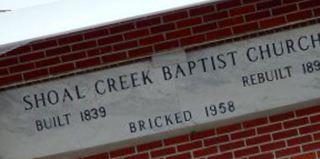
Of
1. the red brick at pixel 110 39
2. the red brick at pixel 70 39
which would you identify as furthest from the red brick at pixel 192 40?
the red brick at pixel 70 39

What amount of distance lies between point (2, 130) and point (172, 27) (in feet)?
5.19

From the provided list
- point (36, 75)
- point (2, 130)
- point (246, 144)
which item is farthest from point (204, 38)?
point (2, 130)

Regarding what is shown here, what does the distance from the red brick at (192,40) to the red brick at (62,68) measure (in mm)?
903

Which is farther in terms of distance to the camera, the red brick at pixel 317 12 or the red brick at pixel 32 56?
the red brick at pixel 32 56

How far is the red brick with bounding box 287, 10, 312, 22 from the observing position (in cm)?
452

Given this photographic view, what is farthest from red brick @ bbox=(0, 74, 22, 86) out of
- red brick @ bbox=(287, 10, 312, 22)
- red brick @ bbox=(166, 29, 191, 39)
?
red brick @ bbox=(287, 10, 312, 22)

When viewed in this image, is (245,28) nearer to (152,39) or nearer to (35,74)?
(152,39)

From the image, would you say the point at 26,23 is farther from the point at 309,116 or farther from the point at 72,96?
the point at 309,116

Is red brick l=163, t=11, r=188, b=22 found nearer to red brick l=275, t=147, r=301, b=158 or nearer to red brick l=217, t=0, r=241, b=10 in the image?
red brick l=217, t=0, r=241, b=10

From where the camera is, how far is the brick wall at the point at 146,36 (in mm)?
4531

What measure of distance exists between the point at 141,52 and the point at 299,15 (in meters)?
1.27

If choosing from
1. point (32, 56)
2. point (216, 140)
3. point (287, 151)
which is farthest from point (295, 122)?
point (32, 56)

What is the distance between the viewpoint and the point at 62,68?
4621 millimetres

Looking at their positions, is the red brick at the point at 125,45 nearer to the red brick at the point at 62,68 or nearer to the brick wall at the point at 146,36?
the brick wall at the point at 146,36
